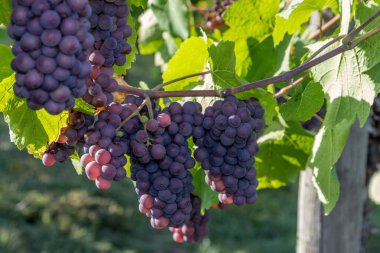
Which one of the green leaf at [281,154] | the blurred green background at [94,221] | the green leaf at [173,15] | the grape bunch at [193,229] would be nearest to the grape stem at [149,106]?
the grape bunch at [193,229]

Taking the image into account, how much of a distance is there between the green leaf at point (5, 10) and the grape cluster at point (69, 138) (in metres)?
0.20

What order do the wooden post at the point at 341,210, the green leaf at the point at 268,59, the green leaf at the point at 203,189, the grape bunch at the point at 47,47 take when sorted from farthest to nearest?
1. the wooden post at the point at 341,210
2. the green leaf at the point at 268,59
3. the green leaf at the point at 203,189
4. the grape bunch at the point at 47,47

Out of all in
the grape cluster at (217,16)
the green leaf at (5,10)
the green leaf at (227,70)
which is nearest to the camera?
the green leaf at (5,10)

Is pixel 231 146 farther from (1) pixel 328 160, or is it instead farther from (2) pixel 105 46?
(2) pixel 105 46

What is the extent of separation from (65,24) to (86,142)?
32 cm

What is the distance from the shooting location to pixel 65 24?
2.55ft

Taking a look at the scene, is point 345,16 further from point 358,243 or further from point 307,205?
point 358,243

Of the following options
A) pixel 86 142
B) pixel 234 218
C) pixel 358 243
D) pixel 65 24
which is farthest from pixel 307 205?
pixel 234 218

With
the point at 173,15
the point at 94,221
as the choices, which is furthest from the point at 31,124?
the point at 94,221

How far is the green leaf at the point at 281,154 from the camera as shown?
1.65 m

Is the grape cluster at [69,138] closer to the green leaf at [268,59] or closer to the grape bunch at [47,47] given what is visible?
the grape bunch at [47,47]

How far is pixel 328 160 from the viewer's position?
121 centimetres

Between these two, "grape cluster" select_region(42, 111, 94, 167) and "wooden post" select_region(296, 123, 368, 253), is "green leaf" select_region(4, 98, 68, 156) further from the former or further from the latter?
"wooden post" select_region(296, 123, 368, 253)

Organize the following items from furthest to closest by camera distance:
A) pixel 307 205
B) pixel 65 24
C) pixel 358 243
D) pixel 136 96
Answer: pixel 358 243 < pixel 307 205 < pixel 136 96 < pixel 65 24
